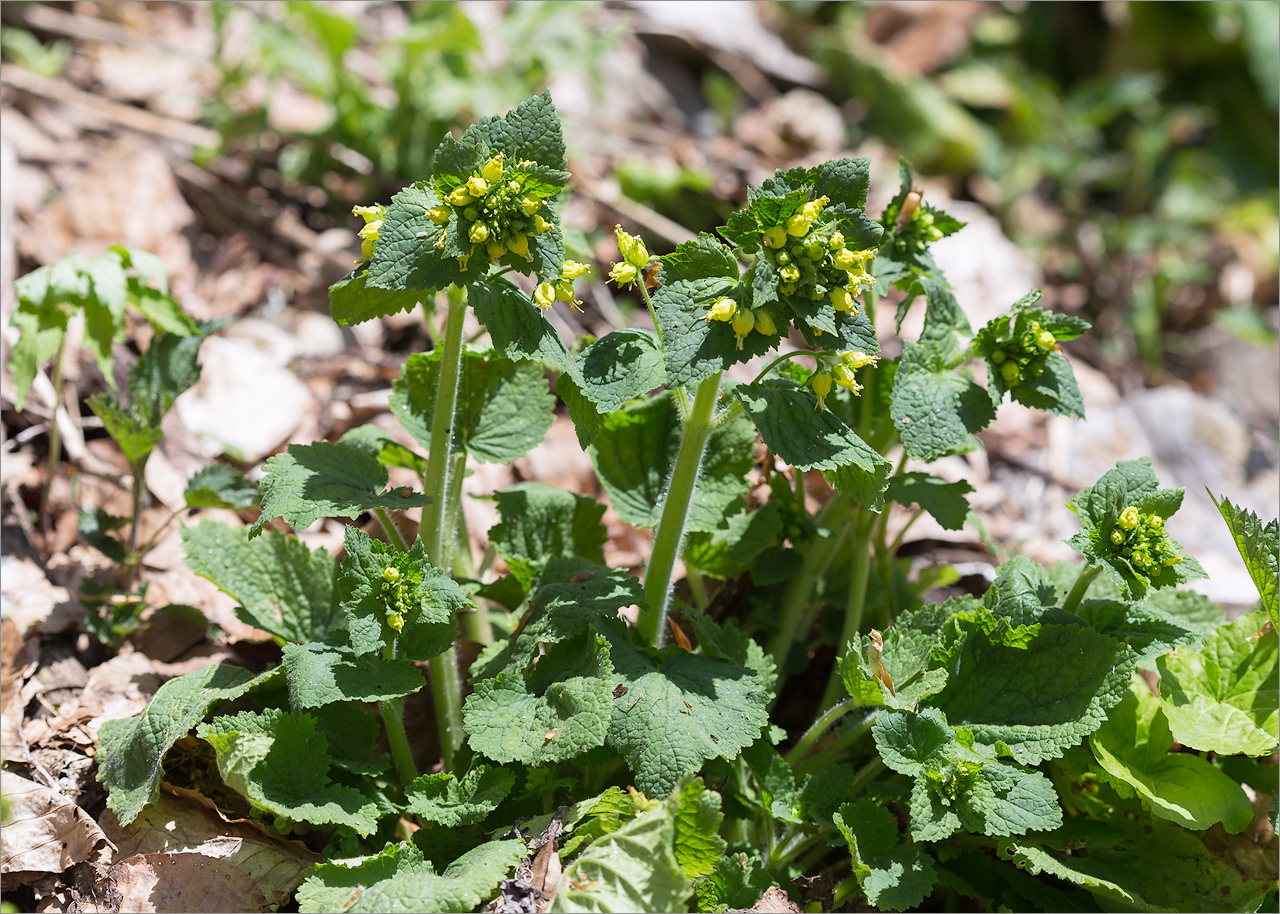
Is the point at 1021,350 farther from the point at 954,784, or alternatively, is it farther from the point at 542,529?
the point at 542,529

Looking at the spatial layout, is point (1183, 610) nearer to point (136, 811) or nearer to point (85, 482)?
point (136, 811)

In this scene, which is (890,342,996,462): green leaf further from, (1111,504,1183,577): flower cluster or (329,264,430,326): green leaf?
(329,264,430,326): green leaf

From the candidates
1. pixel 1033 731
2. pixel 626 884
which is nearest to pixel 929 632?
pixel 1033 731

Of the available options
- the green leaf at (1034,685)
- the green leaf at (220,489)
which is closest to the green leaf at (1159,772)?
the green leaf at (1034,685)

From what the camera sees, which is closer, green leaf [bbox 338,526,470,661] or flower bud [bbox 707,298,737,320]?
flower bud [bbox 707,298,737,320]

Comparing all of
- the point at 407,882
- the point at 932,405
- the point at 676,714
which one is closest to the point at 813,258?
the point at 932,405

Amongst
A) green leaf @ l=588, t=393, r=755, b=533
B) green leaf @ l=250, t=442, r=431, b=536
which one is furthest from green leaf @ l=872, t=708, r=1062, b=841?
green leaf @ l=250, t=442, r=431, b=536
